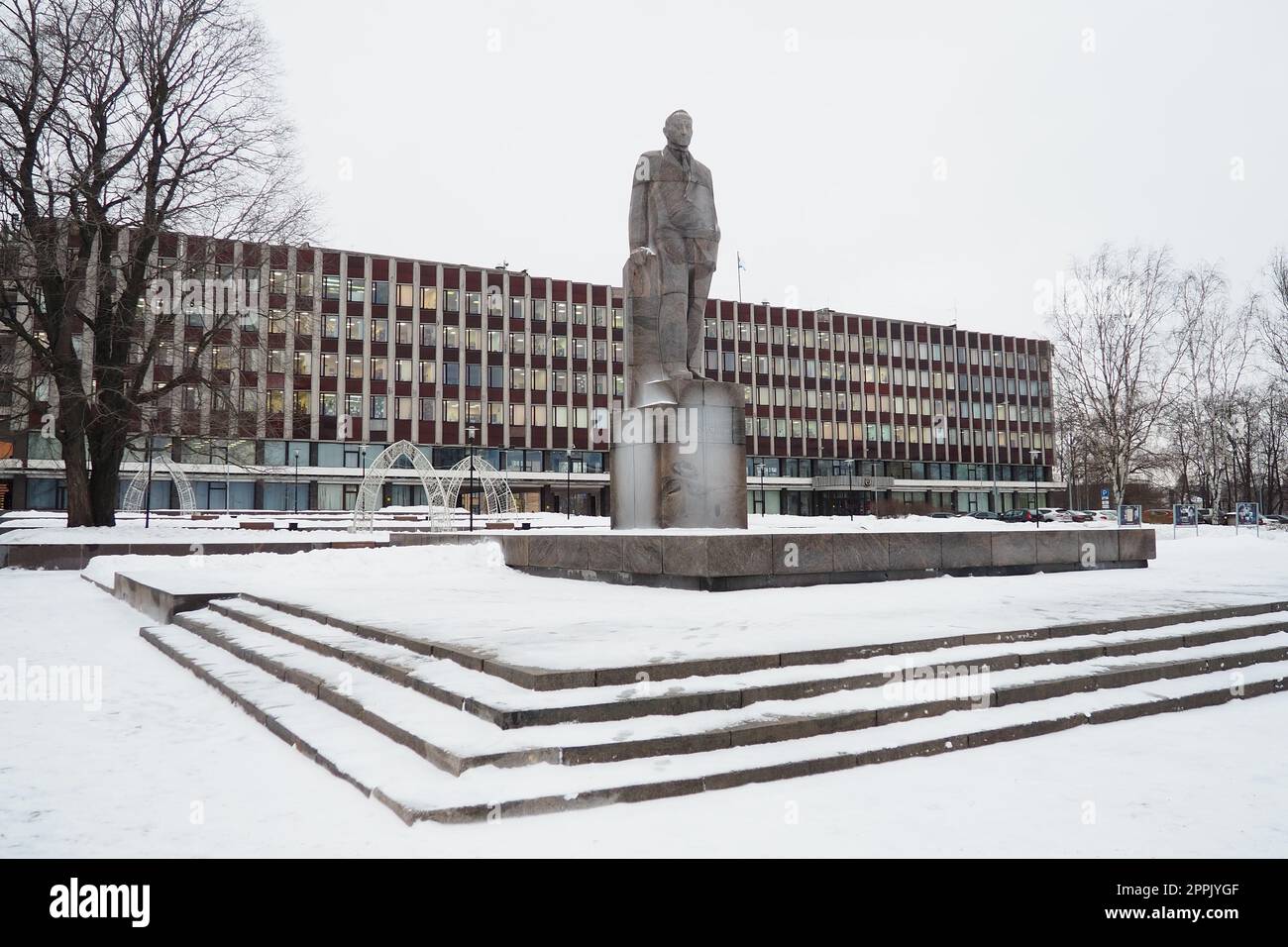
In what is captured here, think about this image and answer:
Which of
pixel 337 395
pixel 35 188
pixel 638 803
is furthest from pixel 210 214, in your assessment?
pixel 337 395

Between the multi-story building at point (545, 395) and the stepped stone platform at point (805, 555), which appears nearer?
the stepped stone platform at point (805, 555)

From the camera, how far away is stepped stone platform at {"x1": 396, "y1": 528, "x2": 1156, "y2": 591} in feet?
33.8

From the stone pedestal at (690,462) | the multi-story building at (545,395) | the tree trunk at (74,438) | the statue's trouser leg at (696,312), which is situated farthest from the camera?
the multi-story building at (545,395)

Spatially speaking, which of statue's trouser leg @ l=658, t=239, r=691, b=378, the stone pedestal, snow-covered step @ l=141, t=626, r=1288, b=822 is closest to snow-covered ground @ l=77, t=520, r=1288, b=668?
snow-covered step @ l=141, t=626, r=1288, b=822

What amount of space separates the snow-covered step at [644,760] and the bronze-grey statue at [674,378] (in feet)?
21.6

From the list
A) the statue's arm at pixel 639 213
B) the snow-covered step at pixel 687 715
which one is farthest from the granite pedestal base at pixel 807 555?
the statue's arm at pixel 639 213

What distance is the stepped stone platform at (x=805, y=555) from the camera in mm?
10289

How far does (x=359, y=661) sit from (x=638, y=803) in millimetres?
3384

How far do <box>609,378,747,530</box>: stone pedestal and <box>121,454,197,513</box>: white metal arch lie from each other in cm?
2872

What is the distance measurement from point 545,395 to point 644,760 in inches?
2555

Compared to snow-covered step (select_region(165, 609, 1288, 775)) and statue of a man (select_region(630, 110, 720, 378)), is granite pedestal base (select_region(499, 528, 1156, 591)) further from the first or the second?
A: snow-covered step (select_region(165, 609, 1288, 775))

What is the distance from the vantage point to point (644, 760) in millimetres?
4691

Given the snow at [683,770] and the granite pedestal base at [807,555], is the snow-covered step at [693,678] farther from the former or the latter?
the granite pedestal base at [807,555]

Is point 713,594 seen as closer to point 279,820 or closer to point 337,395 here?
point 279,820
